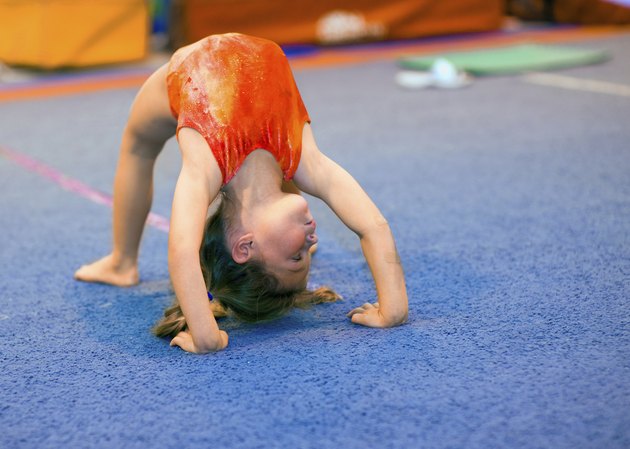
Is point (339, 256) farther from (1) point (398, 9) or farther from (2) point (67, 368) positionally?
(1) point (398, 9)

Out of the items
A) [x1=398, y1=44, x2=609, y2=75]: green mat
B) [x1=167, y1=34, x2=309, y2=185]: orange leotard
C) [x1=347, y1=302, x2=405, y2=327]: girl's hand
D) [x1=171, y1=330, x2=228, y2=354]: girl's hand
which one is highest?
[x1=167, y1=34, x2=309, y2=185]: orange leotard

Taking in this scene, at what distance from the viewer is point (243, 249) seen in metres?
1.58

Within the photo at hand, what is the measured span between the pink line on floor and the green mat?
2464 millimetres

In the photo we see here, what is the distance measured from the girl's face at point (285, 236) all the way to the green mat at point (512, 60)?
3281mm

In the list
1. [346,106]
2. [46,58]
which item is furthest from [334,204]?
[46,58]

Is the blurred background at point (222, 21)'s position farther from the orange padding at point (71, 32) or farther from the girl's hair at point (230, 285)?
the girl's hair at point (230, 285)

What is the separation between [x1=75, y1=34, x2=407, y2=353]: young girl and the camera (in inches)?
60.1

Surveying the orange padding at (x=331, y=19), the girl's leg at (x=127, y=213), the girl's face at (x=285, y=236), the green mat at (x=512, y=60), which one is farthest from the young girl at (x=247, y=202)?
the orange padding at (x=331, y=19)

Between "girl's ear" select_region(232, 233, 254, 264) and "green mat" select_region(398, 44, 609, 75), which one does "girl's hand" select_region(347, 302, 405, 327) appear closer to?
"girl's ear" select_region(232, 233, 254, 264)

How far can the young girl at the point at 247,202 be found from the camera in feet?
5.01

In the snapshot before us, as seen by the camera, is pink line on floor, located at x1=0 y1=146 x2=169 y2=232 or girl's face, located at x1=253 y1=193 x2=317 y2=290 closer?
girl's face, located at x1=253 y1=193 x2=317 y2=290

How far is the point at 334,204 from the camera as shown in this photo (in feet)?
5.37

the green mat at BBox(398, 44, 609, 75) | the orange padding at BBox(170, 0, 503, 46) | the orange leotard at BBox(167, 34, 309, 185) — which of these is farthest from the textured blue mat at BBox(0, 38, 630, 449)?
the orange padding at BBox(170, 0, 503, 46)

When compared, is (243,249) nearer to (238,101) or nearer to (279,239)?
(279,239)
